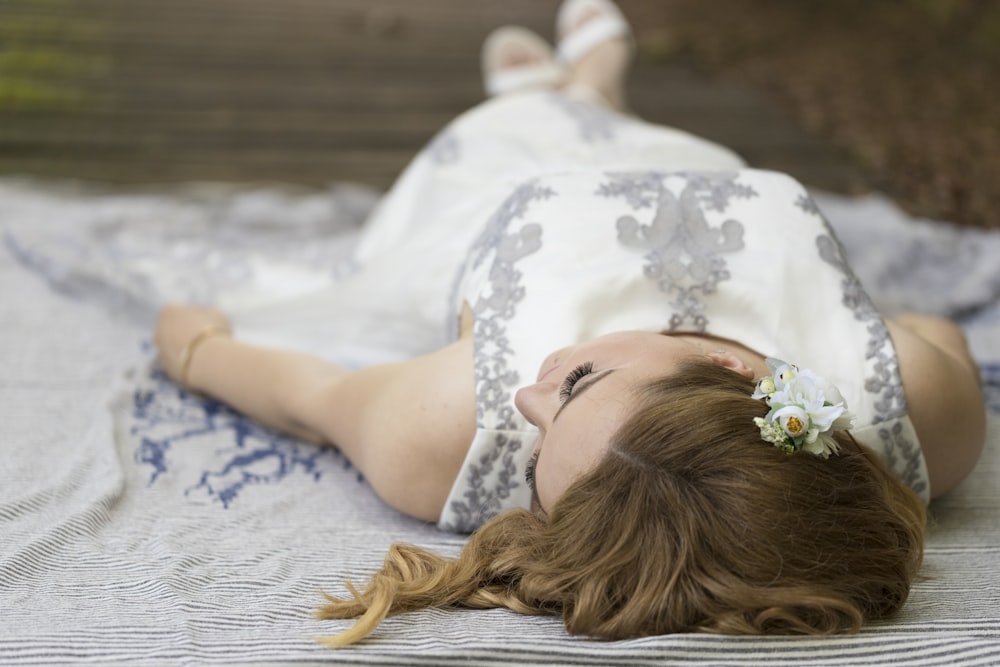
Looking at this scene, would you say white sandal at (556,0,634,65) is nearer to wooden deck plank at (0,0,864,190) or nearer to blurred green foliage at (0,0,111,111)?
wooden deck plank at (0,0,864,190)

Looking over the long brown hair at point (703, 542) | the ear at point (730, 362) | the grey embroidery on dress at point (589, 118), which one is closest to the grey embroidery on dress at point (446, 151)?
the grey embroidery on dress at point (589, 118)

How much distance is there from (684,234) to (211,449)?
2.47ft

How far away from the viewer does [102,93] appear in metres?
3.59

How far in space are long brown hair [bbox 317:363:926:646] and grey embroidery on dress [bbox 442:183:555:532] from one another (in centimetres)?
22

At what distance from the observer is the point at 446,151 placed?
2.10m

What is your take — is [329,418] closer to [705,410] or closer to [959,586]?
[705,410]

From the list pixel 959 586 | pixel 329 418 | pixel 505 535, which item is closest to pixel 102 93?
pixel 329 418

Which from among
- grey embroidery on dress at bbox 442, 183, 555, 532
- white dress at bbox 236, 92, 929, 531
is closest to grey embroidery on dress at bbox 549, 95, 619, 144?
white dress at bbox 236, 92, 929, 531

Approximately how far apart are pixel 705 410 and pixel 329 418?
0.65 metres

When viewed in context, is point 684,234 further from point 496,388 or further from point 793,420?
point 793,420

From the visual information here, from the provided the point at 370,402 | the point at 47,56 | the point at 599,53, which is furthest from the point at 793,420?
the point at 47,56

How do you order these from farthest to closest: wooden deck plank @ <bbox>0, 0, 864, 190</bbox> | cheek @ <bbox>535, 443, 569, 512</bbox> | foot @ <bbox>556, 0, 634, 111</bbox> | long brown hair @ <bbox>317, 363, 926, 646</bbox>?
wooden deck plank @ <bbox>0, 0, 864, 190</bbox> → foot @ <bbox>556, 0, 634, 111</bbox> → cheek @ <bbox>535, 443, 569, 512</bbox> → long brown hair @ <bbox>317, 363, 926, 646</bbox>

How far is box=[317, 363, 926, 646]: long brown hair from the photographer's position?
3.10ft

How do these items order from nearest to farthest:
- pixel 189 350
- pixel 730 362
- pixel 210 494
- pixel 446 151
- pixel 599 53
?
pixel 730 362, pixel 210 494, pixel 189 350, pixel 446 151, pixel 599 53
